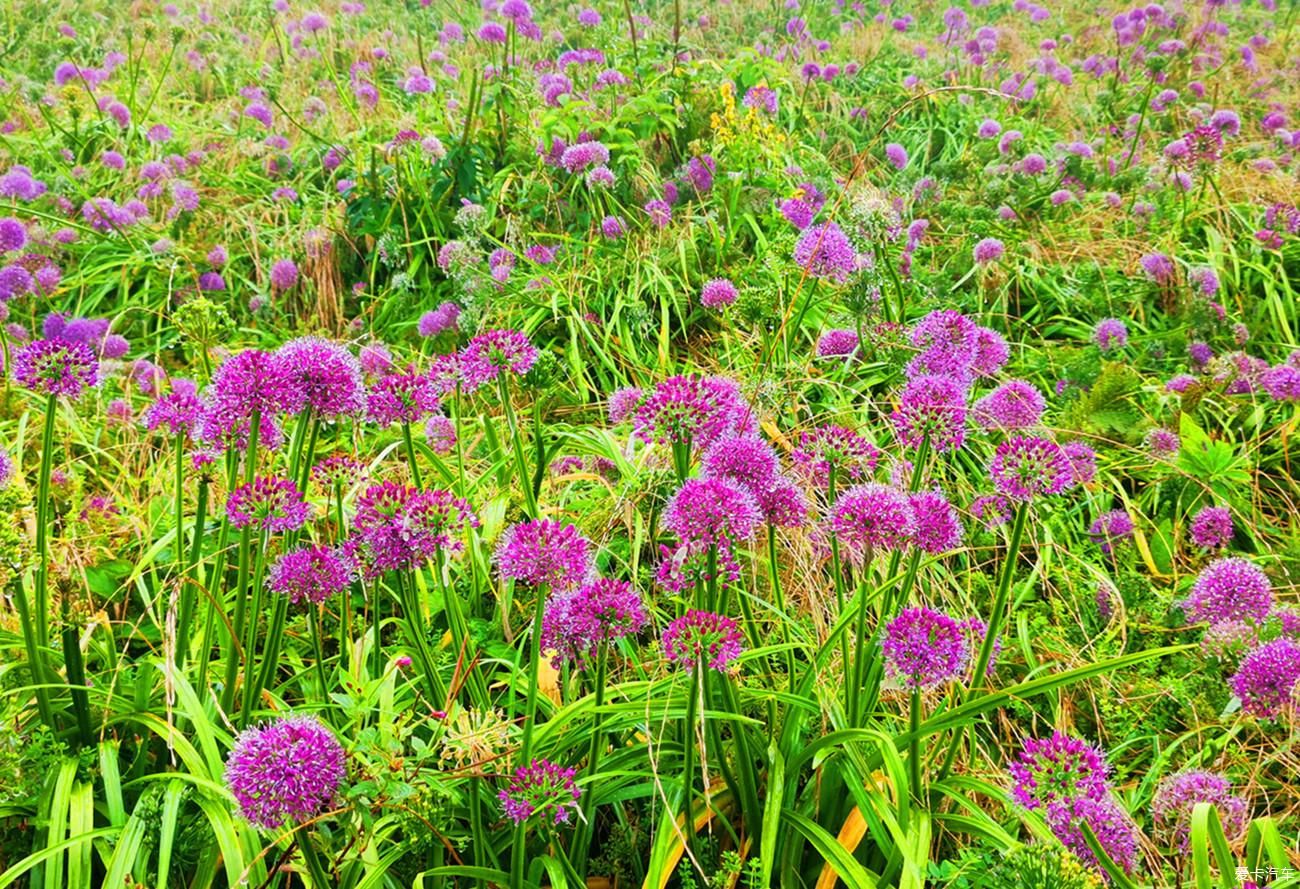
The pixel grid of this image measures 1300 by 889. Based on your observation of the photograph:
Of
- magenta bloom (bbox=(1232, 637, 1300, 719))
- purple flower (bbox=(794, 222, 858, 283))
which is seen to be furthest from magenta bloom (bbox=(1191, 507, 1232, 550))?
purple flower (bbox=(794, 222, 858, 283))

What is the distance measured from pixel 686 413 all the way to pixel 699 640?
0.42 meters

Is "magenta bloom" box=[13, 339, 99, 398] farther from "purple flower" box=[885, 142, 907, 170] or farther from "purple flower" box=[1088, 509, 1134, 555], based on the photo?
"purple flower" box=[885, 142, 907, 170]

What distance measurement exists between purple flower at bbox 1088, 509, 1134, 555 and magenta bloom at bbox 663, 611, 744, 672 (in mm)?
1867

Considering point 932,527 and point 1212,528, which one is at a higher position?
point 932,527

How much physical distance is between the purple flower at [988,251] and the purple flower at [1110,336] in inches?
24.8

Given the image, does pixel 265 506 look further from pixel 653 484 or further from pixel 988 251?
pixel 988 251

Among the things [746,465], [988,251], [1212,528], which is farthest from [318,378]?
[988,251]

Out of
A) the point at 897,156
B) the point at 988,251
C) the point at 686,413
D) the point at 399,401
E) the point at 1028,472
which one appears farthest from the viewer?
the point at 897,156

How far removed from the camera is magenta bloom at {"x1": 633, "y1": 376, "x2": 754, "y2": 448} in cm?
173

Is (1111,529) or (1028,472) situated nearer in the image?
(1028,472)

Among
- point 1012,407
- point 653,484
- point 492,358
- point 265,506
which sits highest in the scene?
point 492,358

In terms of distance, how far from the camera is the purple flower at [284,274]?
4629 millimetres

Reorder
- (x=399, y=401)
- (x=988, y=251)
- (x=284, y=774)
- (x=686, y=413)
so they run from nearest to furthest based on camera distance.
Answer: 1. (x=284, y=774)
2. (x=686, y=413)
3. (x=399, y=401)
4. (x=988, y=251)

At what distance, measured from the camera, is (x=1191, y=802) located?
1.93m
